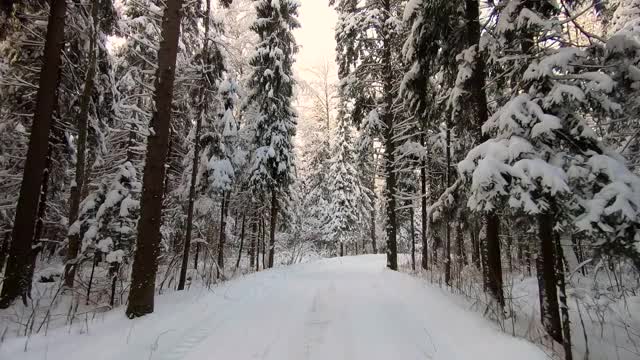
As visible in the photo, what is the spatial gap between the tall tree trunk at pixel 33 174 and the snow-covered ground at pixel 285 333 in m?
3.00

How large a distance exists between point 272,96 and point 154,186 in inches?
482

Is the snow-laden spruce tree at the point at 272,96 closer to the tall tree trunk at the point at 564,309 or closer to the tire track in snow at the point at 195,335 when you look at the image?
the tire track in snow at the point at 195,335

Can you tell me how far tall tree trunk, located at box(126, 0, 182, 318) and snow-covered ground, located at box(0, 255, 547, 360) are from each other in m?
0.45

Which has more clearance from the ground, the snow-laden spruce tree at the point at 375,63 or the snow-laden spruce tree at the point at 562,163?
the snow-laden spruce tree at the point at 375,63

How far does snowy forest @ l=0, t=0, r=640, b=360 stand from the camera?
5.39 m

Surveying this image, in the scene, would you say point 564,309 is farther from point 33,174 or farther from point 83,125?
point 83,125

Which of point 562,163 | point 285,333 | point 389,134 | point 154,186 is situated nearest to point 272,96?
point 389,134

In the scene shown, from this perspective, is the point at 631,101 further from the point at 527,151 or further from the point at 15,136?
the point at 15,136

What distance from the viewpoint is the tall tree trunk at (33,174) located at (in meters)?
7.57

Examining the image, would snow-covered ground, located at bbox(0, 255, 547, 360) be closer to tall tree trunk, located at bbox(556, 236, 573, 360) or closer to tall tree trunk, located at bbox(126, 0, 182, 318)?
tall tree trunk, located at bbox(126, 0, 182, 318)

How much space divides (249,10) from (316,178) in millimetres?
18361

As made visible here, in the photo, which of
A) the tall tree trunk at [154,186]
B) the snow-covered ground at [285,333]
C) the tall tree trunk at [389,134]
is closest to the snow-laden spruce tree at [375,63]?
the tall tree trunk at [389,134]

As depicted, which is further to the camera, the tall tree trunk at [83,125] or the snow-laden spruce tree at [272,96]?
the snow-laden spruce tree at [272,96]

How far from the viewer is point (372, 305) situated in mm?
7242
